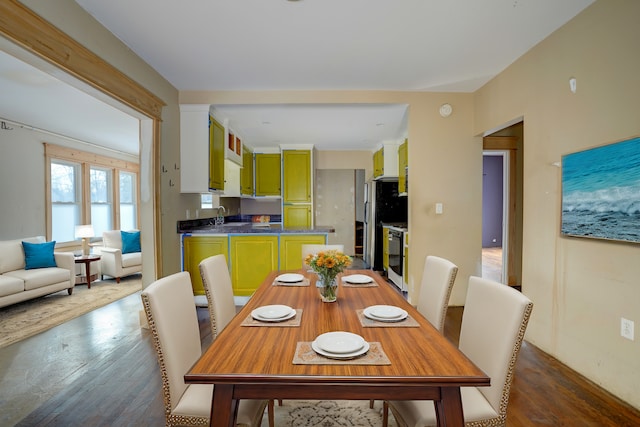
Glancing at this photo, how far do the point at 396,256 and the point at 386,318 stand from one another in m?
3.20

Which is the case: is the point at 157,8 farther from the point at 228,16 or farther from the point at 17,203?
the point at 17,203

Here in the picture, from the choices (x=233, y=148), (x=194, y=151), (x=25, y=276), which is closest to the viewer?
(x=194, y=151)

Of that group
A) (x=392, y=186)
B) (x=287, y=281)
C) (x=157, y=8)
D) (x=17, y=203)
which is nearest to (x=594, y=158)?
(x=287, y=281)

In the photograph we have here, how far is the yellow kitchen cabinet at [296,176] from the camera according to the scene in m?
5.78

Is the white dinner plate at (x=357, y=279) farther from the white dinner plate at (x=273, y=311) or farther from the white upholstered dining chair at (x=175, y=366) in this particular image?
the white upholstered dining chair at (x=175, y=366)

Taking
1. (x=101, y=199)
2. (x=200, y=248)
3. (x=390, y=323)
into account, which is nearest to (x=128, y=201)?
(x=101, y=199)

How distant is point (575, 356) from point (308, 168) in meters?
4.50

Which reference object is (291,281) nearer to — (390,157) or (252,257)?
(252,257)

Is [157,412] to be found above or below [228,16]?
below

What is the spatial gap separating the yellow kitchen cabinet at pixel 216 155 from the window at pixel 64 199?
3180mm

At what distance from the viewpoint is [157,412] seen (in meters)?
1.82

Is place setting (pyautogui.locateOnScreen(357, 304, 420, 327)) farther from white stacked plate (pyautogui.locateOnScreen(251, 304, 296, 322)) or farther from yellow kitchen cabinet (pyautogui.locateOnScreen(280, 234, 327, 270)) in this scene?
yellow kitchen cabinet (pyautogui.locateOnScreen(280, 234, 327, 270))

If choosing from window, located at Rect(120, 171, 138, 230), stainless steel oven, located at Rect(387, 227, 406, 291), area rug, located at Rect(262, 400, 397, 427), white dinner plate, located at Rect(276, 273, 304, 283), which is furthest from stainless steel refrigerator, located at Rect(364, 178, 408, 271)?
window, located at Rect(120, 171, 138, 230)

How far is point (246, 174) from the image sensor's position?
573 centimetres
